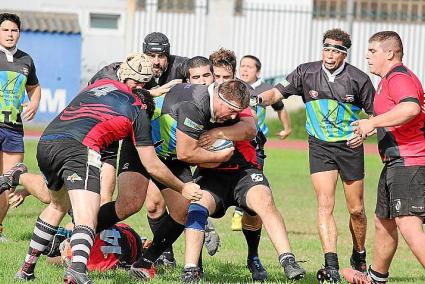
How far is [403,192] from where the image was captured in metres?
8.25

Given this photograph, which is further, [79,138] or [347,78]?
[347,78]

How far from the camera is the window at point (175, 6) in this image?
35125 millimetres

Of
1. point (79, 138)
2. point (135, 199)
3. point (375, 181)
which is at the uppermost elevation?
point (79, 138)

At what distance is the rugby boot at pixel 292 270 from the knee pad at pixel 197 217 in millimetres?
766

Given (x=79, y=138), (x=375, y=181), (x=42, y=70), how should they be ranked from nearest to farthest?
(x=79, y=138)
(x=375, y=181)
(x=42, y=70)

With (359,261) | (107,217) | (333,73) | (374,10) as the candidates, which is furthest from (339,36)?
(374,10)

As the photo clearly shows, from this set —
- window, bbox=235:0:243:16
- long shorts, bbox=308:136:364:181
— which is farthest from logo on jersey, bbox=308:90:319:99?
window, bbox=235:0:243:16

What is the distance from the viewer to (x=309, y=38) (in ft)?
115

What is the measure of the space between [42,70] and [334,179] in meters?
22.8

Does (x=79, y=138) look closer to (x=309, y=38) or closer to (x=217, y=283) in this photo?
(x=217, y=283)

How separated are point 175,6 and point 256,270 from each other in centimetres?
2657

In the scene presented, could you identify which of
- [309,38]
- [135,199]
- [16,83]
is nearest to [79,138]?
[135,199]

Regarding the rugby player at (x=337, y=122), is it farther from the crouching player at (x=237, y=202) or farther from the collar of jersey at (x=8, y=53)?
the collar of jersey at (x=8, y=53)

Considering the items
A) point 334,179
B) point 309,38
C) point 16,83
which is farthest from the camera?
point 309,38
